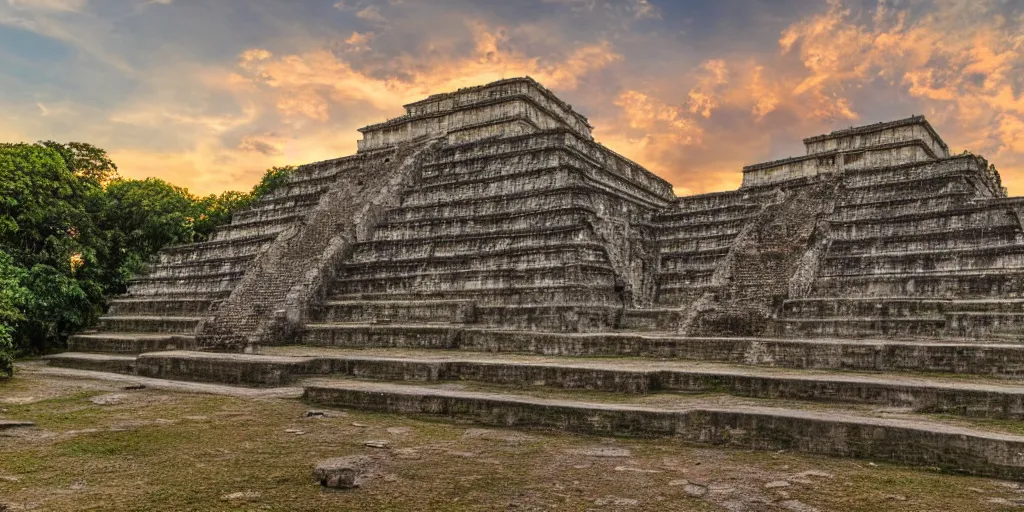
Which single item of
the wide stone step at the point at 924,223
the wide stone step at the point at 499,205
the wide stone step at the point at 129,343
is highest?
the wide stone step at the point at 499,205

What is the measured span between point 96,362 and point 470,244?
1106cm

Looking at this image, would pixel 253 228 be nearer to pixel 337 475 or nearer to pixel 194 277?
pixel 194 277

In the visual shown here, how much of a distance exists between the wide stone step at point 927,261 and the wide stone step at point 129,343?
18302mm

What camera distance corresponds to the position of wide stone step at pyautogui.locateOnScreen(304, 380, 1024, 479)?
7828 mm

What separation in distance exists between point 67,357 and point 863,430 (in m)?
20.9

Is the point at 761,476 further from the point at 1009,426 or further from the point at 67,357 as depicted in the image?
the point at 67,357

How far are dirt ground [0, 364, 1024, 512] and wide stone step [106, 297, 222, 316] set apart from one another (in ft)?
42.6

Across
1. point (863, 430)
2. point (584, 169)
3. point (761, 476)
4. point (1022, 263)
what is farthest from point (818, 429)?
point (584, 169)

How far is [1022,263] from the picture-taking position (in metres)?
16.1

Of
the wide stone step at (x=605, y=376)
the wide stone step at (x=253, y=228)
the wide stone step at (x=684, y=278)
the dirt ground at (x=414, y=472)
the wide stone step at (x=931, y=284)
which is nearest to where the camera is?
the dirt ground at (x=414, y=472)

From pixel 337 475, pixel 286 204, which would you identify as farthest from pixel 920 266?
pixel 286 204

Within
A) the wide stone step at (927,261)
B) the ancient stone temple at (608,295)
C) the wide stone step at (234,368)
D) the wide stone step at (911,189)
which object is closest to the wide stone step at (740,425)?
the ancient stone temple at (608,295)

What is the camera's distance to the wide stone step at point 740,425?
7.83 meters

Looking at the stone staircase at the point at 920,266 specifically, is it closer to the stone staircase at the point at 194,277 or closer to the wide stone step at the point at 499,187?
the wide stone step at the point at 499,187
